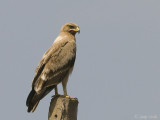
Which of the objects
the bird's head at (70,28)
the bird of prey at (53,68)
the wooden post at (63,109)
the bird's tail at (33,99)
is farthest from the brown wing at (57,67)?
the bird's head at (70,28)

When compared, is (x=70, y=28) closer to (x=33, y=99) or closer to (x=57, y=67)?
(x=57, y=67)

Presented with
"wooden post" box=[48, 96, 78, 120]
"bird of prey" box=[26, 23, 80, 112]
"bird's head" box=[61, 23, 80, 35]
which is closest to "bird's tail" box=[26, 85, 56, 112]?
"bird of prey" box=[26, 23, 80, 112]

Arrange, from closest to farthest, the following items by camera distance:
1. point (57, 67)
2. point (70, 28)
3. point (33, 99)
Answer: point (33, 99) < point (57, 67) < point (70, 28)

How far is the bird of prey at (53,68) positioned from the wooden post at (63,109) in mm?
494

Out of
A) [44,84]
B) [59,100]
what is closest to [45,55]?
[44,84]

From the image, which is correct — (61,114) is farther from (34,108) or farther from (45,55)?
(45,55)

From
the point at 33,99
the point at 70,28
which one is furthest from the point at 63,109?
the point at 70,28

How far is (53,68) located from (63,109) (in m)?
1.71

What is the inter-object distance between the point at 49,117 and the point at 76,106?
2.37 feet

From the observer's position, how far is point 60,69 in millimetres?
11547

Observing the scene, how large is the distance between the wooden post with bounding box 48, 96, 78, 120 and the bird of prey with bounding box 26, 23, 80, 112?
494mm

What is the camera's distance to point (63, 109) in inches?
393

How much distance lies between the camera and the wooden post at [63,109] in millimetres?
9977

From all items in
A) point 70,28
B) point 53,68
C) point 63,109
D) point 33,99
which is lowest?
point 63,109
